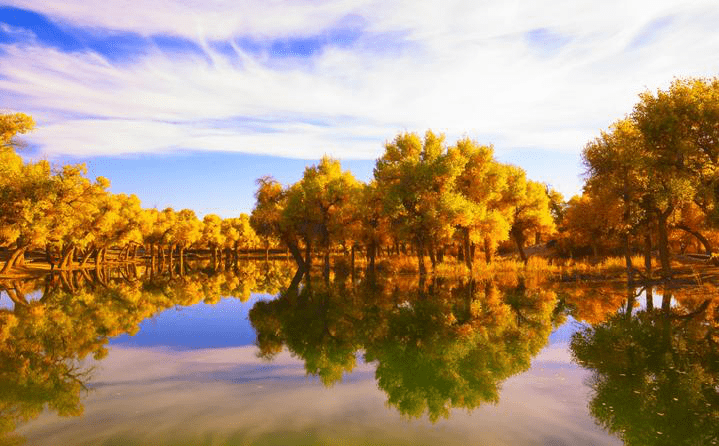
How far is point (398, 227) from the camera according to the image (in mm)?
43844

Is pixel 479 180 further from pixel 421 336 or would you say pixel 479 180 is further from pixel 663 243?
pixel 421 336

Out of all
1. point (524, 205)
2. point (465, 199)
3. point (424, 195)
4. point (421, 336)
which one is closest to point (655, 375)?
point (421, 336)

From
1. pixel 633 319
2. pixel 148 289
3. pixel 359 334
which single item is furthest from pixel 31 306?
pixel 633 319

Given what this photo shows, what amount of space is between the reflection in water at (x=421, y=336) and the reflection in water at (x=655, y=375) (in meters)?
1.99

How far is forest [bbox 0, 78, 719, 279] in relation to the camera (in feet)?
95.1

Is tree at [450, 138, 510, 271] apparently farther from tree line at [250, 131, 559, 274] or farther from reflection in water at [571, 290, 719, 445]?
reflection in water at [571, 290, 719, 445]

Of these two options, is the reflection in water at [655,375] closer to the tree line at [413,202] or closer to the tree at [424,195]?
the tree at [424,195]

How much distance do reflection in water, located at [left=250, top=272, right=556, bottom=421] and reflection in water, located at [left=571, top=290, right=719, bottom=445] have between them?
1.99m

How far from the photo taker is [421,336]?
56.1ft

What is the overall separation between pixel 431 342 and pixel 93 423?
1001cm

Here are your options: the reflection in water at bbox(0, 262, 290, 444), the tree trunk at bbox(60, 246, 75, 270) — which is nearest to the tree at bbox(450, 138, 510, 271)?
the reflection in water at bbox(0, 262, 290, 444)

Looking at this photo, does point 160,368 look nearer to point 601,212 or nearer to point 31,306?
point 31,306

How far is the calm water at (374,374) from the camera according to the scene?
8695mm

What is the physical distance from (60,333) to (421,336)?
44.6ft
